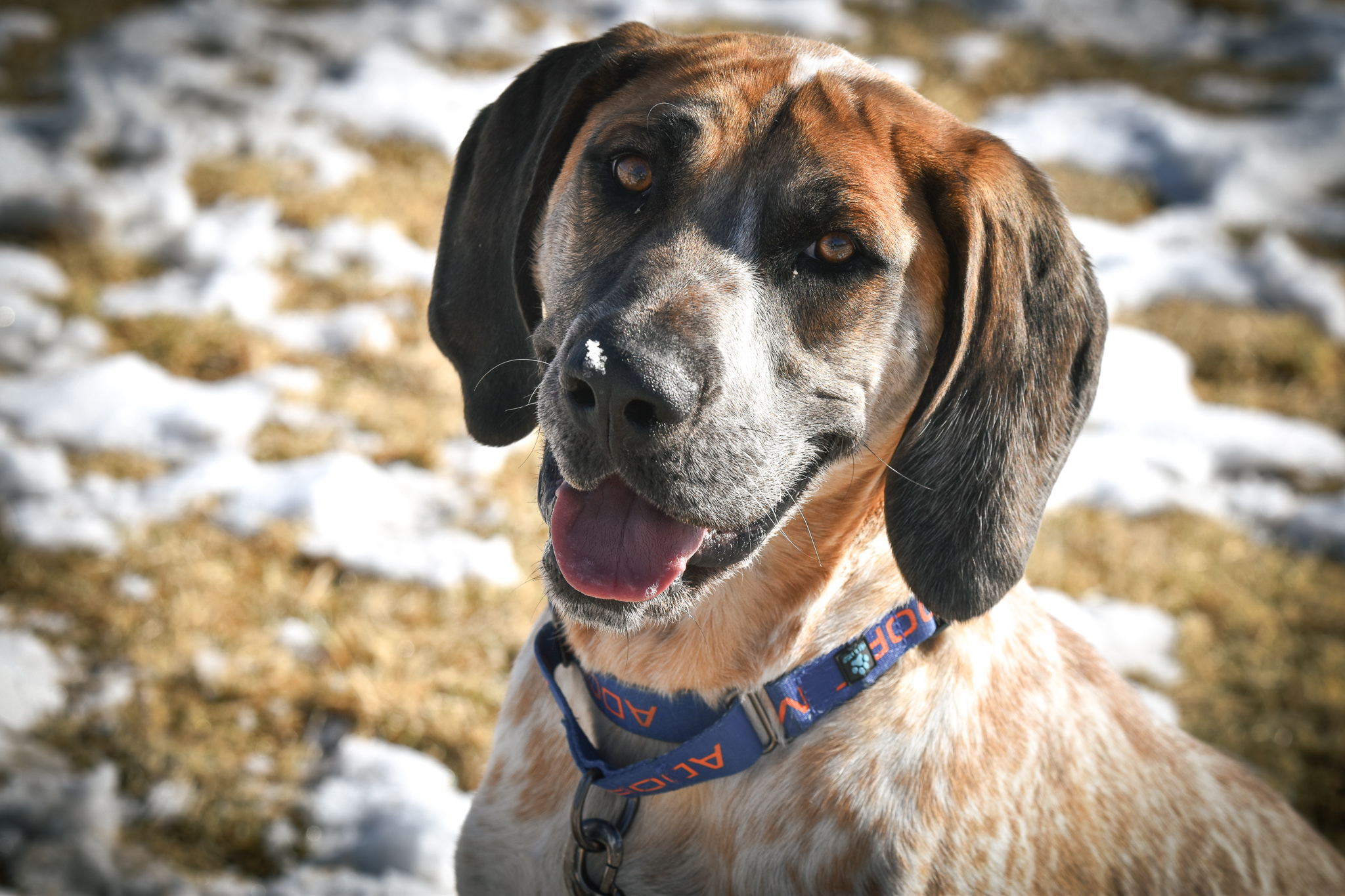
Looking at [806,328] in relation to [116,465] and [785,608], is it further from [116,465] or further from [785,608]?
[116,465]

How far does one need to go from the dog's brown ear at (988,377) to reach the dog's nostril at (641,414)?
55 cm

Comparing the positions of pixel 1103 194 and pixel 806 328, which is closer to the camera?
pixel 806 328

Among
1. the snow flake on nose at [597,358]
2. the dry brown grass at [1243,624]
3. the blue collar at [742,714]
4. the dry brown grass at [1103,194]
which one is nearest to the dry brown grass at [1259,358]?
the dry brown grass at [1103,194]

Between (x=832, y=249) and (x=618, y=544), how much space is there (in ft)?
2.32

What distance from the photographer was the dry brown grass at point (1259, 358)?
20.0ft

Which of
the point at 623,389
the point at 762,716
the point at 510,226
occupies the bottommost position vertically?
the point at 762,716

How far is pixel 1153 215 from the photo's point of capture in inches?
310

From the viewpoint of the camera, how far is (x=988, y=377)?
1.89 meters

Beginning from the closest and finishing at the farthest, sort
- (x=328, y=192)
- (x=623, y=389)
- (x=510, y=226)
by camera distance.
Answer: (x=623, y=389) → (x=510, y=226) → (x=328, y=192)

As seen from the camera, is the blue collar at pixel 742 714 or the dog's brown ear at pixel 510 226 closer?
the blue collar at pixel 742 714

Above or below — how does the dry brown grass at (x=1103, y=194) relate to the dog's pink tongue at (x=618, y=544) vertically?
below

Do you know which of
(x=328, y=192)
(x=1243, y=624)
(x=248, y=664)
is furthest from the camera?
(x=328, y=192)

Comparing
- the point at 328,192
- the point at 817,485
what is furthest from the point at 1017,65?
the point at 817,485

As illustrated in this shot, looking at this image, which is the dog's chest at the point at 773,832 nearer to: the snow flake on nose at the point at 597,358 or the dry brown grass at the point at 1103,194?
the snow flake on nose at the point at 597,358
